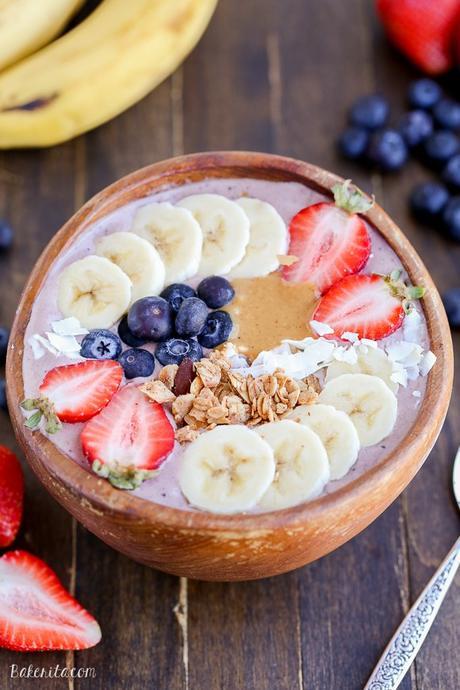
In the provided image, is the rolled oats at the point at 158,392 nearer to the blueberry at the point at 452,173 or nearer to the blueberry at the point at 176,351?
the blueberry at the point at 176,351

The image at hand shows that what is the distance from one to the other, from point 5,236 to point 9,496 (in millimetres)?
693

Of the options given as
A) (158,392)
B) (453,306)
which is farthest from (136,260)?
(453,306)

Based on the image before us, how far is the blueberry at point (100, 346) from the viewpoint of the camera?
67.1 inches

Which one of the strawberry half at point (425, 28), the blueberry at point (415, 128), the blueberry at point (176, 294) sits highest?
the strawberry half at point (425, 28)

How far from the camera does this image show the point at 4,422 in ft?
6.82

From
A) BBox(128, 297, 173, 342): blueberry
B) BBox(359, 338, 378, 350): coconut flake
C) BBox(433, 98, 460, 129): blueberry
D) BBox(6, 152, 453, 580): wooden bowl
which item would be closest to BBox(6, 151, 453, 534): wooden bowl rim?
BBox(6, 152, 453, 580): wooden bowl

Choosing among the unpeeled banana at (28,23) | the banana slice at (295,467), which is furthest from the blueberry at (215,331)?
the unpeeled banana at (28,23)

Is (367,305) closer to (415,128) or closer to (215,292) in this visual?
(215,292)

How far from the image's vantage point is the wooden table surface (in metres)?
1.81

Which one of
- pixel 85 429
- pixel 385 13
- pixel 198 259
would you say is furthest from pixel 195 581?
pixel 385 13

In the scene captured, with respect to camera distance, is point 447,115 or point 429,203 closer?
point 429,203

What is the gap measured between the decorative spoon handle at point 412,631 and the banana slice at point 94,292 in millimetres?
831

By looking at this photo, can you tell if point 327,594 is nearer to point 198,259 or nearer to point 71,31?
point 198,259

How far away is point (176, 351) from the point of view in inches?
67.1
